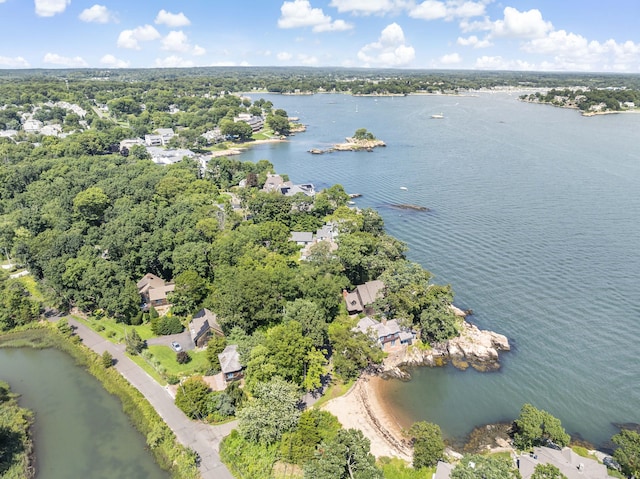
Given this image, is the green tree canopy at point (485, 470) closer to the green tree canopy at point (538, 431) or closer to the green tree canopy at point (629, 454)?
the green tree canopy at point (538, 431)

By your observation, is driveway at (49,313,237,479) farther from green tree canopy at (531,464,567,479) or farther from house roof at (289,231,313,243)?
house roof at (289,231,313,243)

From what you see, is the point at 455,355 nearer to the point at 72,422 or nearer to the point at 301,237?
the point at 301,237

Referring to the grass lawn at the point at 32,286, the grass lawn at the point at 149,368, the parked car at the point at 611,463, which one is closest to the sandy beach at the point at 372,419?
the parked car at the point at 611,463

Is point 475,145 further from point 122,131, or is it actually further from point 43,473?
point 43,473

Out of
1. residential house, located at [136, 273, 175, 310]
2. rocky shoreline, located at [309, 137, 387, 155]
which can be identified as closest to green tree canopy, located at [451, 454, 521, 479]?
residential house, located at [136, 273, 175, 310]

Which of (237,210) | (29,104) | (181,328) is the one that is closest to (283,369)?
(181,328)
